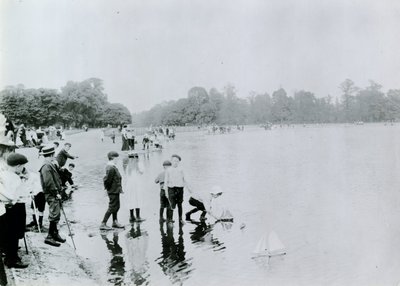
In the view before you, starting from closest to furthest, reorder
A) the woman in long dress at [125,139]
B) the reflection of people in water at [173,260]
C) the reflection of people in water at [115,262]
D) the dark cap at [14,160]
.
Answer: the dark cap at [14,160] < the reflection of people in water at [115,262] < the reflection of people in water at [173,260] < the woman in long dress at [125,139]

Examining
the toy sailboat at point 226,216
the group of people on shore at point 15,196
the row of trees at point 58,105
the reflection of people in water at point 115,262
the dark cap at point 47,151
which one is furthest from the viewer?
the row of trees at point 58,105

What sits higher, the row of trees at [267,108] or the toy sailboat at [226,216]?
the row of trees at [267,108]

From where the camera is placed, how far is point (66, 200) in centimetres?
1227

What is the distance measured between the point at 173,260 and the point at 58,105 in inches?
1854

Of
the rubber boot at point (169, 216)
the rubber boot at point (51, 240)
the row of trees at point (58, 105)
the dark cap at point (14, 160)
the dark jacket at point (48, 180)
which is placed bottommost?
the rubber boot at point (169, 216)

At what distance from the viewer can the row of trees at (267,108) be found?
294 feet

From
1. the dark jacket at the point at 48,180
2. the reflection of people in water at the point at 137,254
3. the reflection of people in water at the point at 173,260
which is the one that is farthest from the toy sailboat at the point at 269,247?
the dark jacket at the point at 48,180

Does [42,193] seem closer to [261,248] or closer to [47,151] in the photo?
[47,151]

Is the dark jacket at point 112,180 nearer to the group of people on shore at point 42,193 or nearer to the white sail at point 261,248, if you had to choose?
the group of people on shore at point 42,193

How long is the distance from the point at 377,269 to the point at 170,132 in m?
43.1

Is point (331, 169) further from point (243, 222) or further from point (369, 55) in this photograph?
point (243, 222)

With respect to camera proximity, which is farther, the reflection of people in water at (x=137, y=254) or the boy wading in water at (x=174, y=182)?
the boy wading in water at (x=174, y=182)

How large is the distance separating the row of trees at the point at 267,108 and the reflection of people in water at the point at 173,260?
69.6 meters

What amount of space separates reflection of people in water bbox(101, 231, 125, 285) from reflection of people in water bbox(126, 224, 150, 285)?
0.53ft
